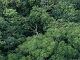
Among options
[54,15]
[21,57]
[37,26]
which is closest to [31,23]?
[37,26]

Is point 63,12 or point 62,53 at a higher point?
point 63,12

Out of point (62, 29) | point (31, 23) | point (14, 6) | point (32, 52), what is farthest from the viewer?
point (14, 6)

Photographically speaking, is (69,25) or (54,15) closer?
(69,25)

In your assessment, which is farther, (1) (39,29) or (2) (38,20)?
(1) (39,29)

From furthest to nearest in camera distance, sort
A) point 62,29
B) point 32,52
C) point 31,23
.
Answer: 1. point 31,23
2. point 62,29
3. point 32,52

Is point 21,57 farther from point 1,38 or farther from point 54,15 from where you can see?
point 54,15

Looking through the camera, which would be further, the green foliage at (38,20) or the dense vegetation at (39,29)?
the green foliage at (38,20)

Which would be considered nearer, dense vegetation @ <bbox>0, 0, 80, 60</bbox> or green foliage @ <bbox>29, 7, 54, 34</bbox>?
dense vegetation @ <bbox>0, 0, 80, 60</bbox>

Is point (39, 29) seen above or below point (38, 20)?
below
